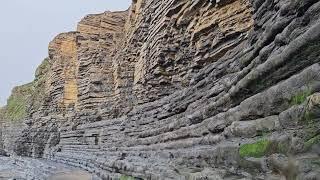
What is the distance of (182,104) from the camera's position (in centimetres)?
1103

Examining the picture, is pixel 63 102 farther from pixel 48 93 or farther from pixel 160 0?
pixel 160 0

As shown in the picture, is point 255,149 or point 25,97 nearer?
point 255,149

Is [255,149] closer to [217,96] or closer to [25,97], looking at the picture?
[217,96]

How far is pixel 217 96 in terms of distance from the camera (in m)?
7.85

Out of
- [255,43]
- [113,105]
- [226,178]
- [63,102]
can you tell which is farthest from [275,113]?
→ [63,102]

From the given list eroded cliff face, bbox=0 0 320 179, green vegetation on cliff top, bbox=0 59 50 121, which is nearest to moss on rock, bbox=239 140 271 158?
eroded cliff face, bbox=0 0 320 179

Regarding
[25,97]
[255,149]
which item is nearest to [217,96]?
[255,149]

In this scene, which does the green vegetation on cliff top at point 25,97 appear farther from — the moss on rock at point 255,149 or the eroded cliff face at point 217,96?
the moss on rock at point 255,149

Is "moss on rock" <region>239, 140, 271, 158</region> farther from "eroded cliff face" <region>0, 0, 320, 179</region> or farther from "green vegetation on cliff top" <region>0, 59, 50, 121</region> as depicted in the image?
"green vegetation on cliff top" <region>0, 59, 50, 121</region>

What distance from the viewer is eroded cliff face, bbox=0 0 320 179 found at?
14.1ft

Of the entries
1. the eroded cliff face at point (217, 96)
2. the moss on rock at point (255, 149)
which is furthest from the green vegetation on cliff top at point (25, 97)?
the moss on rock at point (255, 149)

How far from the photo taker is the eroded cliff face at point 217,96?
4.30 metres

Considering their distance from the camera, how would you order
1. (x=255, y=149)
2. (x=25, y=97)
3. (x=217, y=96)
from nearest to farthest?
1. (x=255, y=149)
2. (x=217, y=96)
3. (x=25, y=97)

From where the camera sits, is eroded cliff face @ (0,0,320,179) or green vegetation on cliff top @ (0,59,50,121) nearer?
eroded cliff face @ (0,0,320,179)
